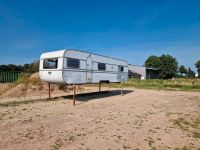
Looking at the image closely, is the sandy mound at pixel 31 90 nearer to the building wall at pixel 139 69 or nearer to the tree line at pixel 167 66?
the building wall at pixel 139 69

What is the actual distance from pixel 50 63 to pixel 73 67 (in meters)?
1.67

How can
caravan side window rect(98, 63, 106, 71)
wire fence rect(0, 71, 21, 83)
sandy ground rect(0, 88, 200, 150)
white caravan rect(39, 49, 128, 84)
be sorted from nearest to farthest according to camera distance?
sandy ground rect(0, 88, 200, 150)
white caravan rect(39, 49, 128, 84)
caravan side window rect(98, 63, 106, 71)
wire fence rect(0, 71, 21, 83)

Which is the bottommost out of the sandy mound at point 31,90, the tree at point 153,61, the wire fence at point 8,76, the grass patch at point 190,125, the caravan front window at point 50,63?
the grass patch at point 190,125

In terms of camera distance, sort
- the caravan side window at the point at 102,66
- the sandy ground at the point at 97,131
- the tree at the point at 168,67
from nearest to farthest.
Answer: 1. the sandy ground at the point at 97,131
2. the caravan side window at the point at 102,66
3. the tree at the point at 168,67

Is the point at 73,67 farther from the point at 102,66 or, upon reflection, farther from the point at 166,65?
the point at 166,65

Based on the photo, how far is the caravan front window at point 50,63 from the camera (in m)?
11.7

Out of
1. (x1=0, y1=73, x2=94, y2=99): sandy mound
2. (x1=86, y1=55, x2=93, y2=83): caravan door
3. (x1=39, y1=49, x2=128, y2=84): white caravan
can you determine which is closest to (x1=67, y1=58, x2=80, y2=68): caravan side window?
(x1=39, y1=49, x2=128, y2=84): white caravan

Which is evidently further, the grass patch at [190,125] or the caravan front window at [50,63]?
the caravan front window at [50,63]

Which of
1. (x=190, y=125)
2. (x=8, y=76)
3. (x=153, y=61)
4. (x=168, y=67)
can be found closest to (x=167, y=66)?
(x=168, y=67)

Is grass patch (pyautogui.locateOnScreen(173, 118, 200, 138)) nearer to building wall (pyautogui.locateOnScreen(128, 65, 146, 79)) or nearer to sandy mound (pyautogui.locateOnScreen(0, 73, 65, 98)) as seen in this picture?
sandy mound (pyautogui.locateOnScreen(0, 73, 65, 98))

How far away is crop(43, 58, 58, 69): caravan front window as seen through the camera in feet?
38.3

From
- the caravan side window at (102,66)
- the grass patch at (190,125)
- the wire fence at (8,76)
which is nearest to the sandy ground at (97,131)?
the grass patch at (190,125)

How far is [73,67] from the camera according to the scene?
1179 cm

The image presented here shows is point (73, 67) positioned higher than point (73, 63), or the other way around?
point (73, 63)
